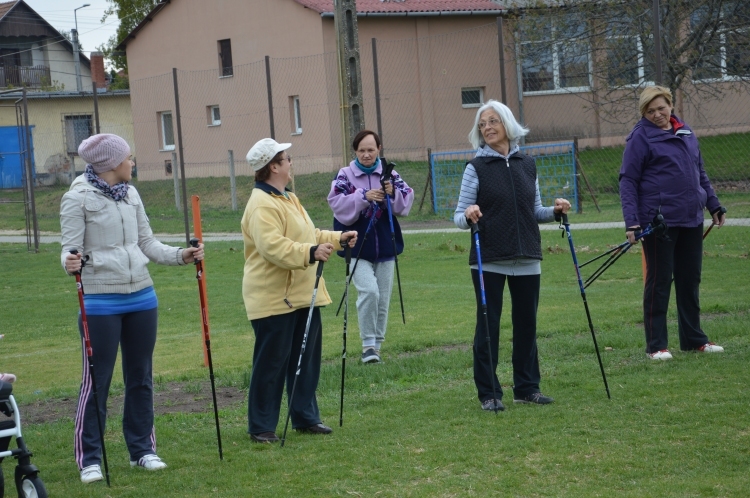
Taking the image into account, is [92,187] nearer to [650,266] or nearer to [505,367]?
[505,367]

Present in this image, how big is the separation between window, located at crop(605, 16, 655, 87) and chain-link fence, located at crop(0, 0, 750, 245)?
0.04m

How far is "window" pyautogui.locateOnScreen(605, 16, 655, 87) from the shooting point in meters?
21.5

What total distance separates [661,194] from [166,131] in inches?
1079

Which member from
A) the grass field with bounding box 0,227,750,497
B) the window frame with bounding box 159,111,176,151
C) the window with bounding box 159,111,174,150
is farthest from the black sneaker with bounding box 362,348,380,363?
the window with bounding box 159,111,174,150

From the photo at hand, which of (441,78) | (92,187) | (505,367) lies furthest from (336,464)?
(441,78)

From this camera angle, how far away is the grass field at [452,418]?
512cm

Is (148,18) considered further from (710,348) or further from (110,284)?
(110,284)

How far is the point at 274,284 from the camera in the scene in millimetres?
6039

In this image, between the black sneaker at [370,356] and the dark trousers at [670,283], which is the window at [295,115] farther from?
the dark trousers at [670,283]

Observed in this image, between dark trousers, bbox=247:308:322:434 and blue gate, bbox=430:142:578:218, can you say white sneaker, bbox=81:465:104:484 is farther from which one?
blue gate, bbox=430:142:578:218

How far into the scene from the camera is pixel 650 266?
7.81 meters

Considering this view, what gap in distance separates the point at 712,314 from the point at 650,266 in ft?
7.68

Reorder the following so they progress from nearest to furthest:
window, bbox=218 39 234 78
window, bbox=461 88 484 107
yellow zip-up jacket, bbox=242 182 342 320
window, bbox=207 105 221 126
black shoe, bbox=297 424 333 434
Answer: yellow zip-up jacket, bbox=242 182 342 320 → black shoe, bbox=297 424 333 434 → window, bbox=461 88 484 107 → window, bbox=207 105 221 126 → window, bbox=218 39 234 78

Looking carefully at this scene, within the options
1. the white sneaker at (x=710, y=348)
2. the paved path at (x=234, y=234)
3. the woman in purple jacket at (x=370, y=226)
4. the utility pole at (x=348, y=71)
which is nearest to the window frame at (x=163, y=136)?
the paved path at (x=234, y=234)
